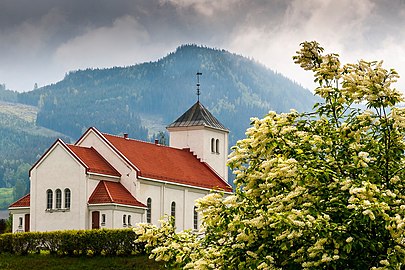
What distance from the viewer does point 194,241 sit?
85.4 feet

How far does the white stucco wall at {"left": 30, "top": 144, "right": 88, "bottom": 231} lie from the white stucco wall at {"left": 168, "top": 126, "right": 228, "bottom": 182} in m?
18.1

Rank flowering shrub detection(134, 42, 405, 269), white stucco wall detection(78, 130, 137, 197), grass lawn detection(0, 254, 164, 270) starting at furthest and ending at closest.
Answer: white stucco wall detection(78, 130, 137, 197) → grass lawn detection(0, 254, 164, 270) → flowering shrub detection(134, 42, 405, 269)

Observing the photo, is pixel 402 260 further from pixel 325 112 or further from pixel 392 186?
pixel 325 112

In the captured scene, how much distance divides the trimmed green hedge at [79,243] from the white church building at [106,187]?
7.86 metres

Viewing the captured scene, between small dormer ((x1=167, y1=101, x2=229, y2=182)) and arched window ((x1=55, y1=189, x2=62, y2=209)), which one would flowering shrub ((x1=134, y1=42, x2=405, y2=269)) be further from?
small dormer ((x1=167, y1=101, x2=229, y2=182))

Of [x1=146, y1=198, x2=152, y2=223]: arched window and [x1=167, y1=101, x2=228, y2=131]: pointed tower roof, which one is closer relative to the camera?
[x1=146, y1=198, x2=152, y2=223]: arched window

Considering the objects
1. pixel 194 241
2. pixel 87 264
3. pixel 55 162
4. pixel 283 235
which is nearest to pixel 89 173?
pixel 55 162

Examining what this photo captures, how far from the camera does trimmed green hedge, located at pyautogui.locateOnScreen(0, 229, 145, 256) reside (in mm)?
62281

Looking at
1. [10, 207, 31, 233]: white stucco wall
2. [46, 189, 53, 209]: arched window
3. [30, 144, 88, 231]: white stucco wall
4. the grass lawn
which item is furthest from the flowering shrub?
[10, 207, 31, 233]: white stucco wall

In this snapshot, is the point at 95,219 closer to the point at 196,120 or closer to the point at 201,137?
the point at 201,137

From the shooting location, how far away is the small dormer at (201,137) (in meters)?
91.2

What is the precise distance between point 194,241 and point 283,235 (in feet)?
16.0

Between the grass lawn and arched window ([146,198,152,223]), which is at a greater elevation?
arched window ([146,198,152,223])

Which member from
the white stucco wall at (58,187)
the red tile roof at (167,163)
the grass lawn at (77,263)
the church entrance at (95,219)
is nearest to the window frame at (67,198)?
the white stucco wall at (58,187)
